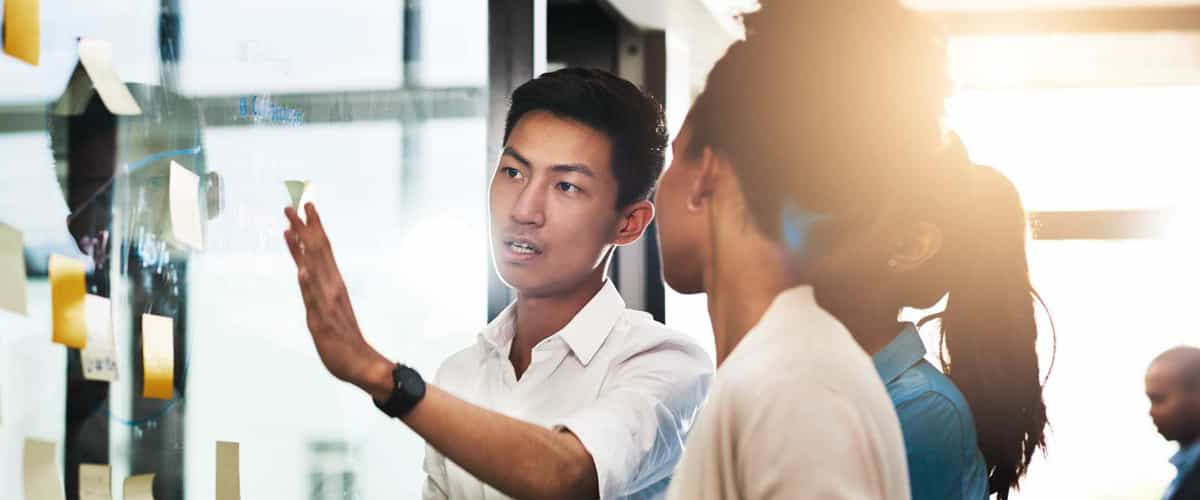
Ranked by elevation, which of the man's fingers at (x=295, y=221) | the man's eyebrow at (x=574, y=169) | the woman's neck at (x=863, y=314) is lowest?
the woman's neck at (x=863, y=314)

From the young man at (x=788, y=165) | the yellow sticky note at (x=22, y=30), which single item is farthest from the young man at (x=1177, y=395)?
the yellow sticky note at (x=22, y=30)

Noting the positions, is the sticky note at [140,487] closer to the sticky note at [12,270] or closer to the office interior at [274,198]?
the office interior at [274,198]

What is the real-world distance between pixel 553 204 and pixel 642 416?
1.06ft

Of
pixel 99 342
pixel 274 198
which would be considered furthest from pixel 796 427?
pixel 274 198

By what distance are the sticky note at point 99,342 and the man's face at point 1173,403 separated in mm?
3091

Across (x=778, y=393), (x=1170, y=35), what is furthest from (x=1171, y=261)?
(x=778, y=393)

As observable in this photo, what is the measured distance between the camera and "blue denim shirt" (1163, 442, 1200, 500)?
2838 mm

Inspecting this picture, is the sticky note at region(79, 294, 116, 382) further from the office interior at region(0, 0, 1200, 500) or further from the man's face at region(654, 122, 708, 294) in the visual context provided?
the man's face at region(654, 122, 708, 294)

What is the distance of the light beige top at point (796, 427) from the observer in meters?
0.93

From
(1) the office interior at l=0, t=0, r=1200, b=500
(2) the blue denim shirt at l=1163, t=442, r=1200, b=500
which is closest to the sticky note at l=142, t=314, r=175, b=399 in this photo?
(1) the office interior at l=0, t=0, r=1200, b=500

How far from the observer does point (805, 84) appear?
1.09 metres

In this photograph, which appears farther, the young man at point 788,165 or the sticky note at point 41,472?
the sticky note at point 41,472

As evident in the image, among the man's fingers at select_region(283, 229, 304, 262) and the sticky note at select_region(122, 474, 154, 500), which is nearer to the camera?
the man's fingers at select_region(283, 229, 304, 262)

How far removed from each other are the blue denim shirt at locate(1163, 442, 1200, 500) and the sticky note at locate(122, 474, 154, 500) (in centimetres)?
234
